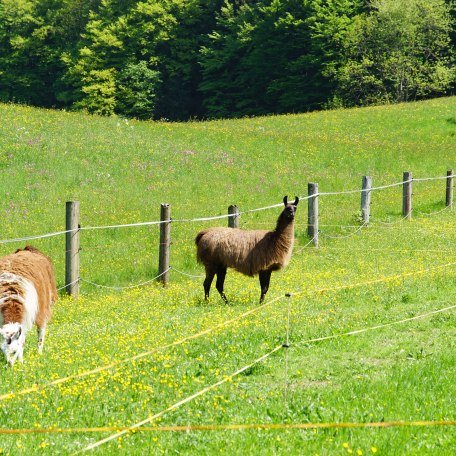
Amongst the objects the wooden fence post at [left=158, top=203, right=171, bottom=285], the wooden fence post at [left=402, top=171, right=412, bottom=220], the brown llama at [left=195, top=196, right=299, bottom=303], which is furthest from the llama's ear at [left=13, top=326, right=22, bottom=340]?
the wooden fence post at [left=402, top=171, right=412, bottom=220]

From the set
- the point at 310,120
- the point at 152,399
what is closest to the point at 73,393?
the point at 152,399

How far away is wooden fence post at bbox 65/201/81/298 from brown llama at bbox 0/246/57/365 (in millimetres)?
4260

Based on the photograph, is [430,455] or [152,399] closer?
[430,455]

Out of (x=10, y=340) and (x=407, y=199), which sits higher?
(x=407, y=199)

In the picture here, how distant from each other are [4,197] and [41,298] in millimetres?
16324

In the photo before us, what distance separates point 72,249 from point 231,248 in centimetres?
381

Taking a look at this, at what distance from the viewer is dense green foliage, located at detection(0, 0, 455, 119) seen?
7225cm

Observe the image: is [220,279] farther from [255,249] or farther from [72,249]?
[72,249]

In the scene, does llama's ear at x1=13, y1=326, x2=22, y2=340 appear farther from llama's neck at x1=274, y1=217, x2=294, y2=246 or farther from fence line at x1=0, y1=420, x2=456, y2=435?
llama's neck at x1=274, y1=217, x2=294, y2=246

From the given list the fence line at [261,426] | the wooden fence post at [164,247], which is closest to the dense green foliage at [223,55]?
the wooden fence post at [164,247]

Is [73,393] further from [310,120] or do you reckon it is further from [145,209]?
[310,120]

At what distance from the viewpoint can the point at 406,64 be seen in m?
70.3

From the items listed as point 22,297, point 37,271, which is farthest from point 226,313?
point 22,297

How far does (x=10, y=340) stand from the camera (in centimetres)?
929
